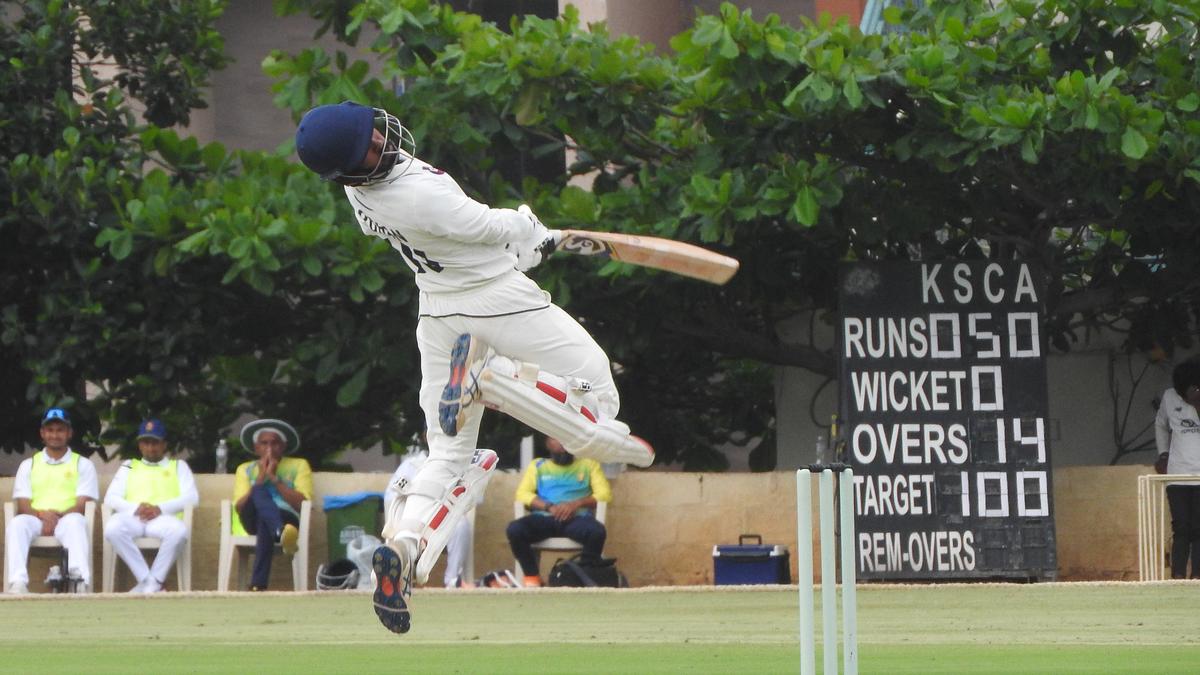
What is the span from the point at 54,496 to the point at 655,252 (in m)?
7.23

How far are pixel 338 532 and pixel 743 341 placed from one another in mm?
3283

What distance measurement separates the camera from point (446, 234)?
732 cm

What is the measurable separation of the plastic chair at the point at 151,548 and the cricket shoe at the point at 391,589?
6.62 m

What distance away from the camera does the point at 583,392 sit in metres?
7.52

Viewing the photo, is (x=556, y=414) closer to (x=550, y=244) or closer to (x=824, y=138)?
(x=550, y=244)

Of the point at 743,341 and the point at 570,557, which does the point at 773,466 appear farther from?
the point at 570,557

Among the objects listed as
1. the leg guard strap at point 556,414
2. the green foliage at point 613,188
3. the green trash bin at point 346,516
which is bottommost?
the green trash bin at point 346,516

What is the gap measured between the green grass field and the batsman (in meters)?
0.62

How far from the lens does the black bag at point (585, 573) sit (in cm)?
1284

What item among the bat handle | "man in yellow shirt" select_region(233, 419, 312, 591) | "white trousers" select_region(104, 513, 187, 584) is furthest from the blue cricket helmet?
"white trousers" select_region(104, 513, 187, 584)

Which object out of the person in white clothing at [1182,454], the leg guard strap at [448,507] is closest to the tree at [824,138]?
the person in white clothing at [1182,454]

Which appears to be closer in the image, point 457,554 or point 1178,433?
point 1178,433

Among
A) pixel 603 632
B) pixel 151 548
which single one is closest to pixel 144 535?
pixel 151 548

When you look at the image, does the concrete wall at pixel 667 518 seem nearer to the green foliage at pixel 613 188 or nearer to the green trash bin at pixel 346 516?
the green trash bin at pixel 346 516
